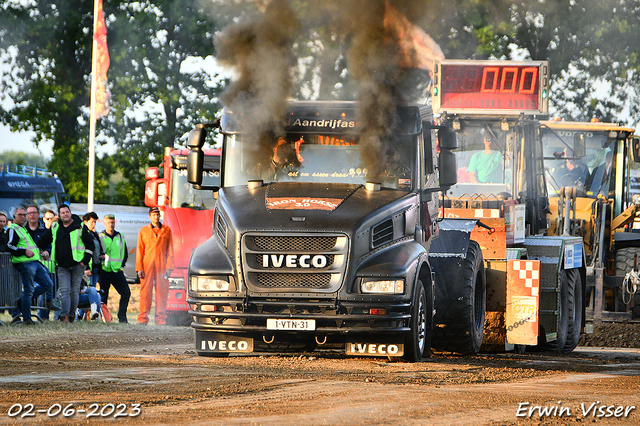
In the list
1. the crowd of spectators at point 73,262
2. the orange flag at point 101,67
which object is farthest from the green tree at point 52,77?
the crowd of spectators at point 73,262

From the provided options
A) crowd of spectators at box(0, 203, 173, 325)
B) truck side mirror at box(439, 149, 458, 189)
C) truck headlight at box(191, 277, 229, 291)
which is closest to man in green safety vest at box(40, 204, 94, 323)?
crowd of spectators at box(0, 203, 173, 325)

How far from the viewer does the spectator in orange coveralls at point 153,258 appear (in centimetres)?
1753

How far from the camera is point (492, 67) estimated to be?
14125mm

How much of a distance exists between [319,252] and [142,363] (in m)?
2.19

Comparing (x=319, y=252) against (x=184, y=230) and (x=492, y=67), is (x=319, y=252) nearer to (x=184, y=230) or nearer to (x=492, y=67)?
(x=492, y=67)

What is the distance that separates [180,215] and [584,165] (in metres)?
7.65

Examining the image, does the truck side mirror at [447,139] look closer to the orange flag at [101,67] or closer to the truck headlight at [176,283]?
the truck headlight at [176,283]

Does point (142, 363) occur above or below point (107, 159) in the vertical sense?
below

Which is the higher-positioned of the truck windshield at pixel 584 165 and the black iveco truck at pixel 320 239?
the truck windshield at pixel 584 165

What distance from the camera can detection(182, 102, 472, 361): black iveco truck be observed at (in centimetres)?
947

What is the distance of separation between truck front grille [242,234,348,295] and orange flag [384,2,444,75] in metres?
2.65

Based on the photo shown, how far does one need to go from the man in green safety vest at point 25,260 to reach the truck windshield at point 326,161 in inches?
232

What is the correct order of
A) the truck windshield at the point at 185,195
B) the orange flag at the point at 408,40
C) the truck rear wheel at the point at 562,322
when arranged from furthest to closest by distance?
the truck windshield at the point at 185,195
the truck rear wheel at the point at 562,322
the orange flag at the point at 408,40

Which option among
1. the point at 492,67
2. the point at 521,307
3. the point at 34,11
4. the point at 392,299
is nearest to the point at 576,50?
the point at 34,11
